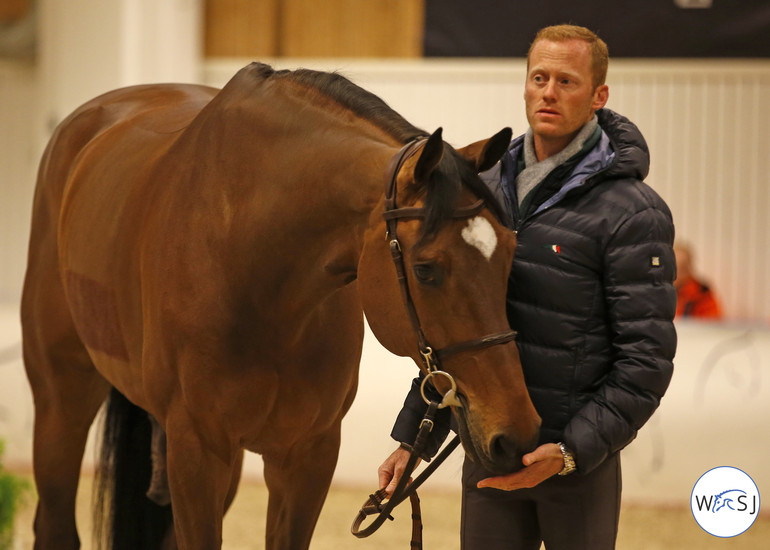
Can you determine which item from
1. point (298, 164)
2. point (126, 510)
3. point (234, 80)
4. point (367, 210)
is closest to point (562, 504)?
point (367, 210)

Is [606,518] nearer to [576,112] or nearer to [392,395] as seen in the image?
[576,112]

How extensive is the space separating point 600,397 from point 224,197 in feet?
2.77

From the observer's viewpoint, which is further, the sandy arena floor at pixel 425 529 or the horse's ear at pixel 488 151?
the sandy arena floor at pixel 425 529

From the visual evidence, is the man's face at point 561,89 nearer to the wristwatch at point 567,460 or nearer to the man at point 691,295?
the wristwatch at point 567,460

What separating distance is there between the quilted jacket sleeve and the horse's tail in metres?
1.56

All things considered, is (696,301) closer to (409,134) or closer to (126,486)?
(126,486)

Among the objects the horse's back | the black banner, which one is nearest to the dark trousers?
the horse's back

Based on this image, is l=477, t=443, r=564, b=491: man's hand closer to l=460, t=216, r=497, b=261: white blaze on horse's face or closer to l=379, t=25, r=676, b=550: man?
l=379, t=25, r=676, b=550: man

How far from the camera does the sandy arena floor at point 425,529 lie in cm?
366

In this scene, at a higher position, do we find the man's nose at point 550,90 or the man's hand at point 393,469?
the man's nose at point 550,90

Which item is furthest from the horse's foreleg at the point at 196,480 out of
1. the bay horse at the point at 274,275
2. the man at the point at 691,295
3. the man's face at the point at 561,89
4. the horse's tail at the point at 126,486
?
the man at the point at 691,295

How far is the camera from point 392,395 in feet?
14.4

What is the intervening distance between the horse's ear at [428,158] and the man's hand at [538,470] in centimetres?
48

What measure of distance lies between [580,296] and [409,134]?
0.43 meters
